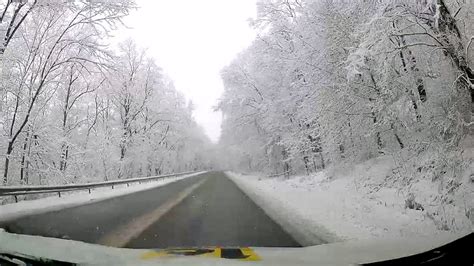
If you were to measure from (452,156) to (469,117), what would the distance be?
111 cm

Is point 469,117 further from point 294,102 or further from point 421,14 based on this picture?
point 294,102

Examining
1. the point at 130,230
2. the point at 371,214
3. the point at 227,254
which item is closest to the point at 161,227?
the point at 130,230

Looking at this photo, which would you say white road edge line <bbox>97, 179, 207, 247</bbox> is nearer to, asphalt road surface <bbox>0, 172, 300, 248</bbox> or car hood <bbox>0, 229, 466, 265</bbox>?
→ asphalt road surface <bbox>0, 172, 300, 248</bbox>

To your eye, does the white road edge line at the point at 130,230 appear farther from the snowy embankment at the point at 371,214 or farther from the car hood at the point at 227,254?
the snowy embankment at the point at 371,214

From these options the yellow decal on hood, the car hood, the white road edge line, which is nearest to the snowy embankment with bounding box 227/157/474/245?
the car hood

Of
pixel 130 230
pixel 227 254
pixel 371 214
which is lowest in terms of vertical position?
pixel 371 214

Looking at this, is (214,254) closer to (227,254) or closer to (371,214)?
(227,254)

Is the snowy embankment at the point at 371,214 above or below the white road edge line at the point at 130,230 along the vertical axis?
below

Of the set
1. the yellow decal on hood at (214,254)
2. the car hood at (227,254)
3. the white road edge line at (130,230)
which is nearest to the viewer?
the car hood at (227,254)

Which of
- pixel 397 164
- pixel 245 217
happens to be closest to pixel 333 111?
pixel 397 164

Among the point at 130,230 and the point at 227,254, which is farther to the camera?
the point at 130,230

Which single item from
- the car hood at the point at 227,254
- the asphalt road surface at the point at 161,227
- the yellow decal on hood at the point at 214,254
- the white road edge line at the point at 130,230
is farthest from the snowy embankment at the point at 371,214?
the white road edge line at the point at 130,230

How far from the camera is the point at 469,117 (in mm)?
9312

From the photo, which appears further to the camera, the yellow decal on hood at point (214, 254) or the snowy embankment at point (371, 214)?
the snowy embankment at point (371, 214)
